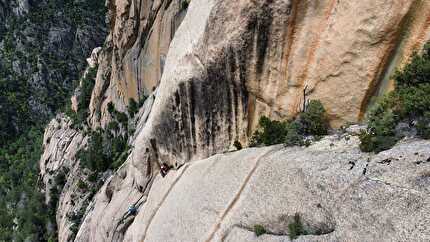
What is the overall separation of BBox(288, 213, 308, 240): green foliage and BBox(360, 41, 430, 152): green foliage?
3.48 m

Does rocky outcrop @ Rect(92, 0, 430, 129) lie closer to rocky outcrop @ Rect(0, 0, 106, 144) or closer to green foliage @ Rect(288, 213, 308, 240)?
green foliage @ Rect(288, 213, 308, 240)

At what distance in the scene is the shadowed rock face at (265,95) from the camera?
53.2 feet

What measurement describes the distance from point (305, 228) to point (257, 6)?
10040 millimetres

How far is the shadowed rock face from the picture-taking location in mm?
16203

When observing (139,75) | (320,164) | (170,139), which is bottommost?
(139,75)

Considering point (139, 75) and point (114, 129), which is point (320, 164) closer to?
point (139, 75)

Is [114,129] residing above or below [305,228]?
below

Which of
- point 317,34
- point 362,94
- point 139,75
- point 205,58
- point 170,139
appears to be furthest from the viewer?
point 139,75

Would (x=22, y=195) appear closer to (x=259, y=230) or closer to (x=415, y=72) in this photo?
(x=259, y=230)

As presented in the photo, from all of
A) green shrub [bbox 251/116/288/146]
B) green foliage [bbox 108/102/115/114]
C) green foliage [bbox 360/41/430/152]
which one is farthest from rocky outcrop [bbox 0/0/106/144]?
green foliage [bbox 360/41/430/152]

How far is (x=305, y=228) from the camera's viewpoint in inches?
615

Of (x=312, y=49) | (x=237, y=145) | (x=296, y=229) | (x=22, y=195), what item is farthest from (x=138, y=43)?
(x=22, y=195)

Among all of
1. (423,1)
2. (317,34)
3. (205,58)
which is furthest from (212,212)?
(423,1)

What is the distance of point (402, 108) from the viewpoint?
53.2ft
